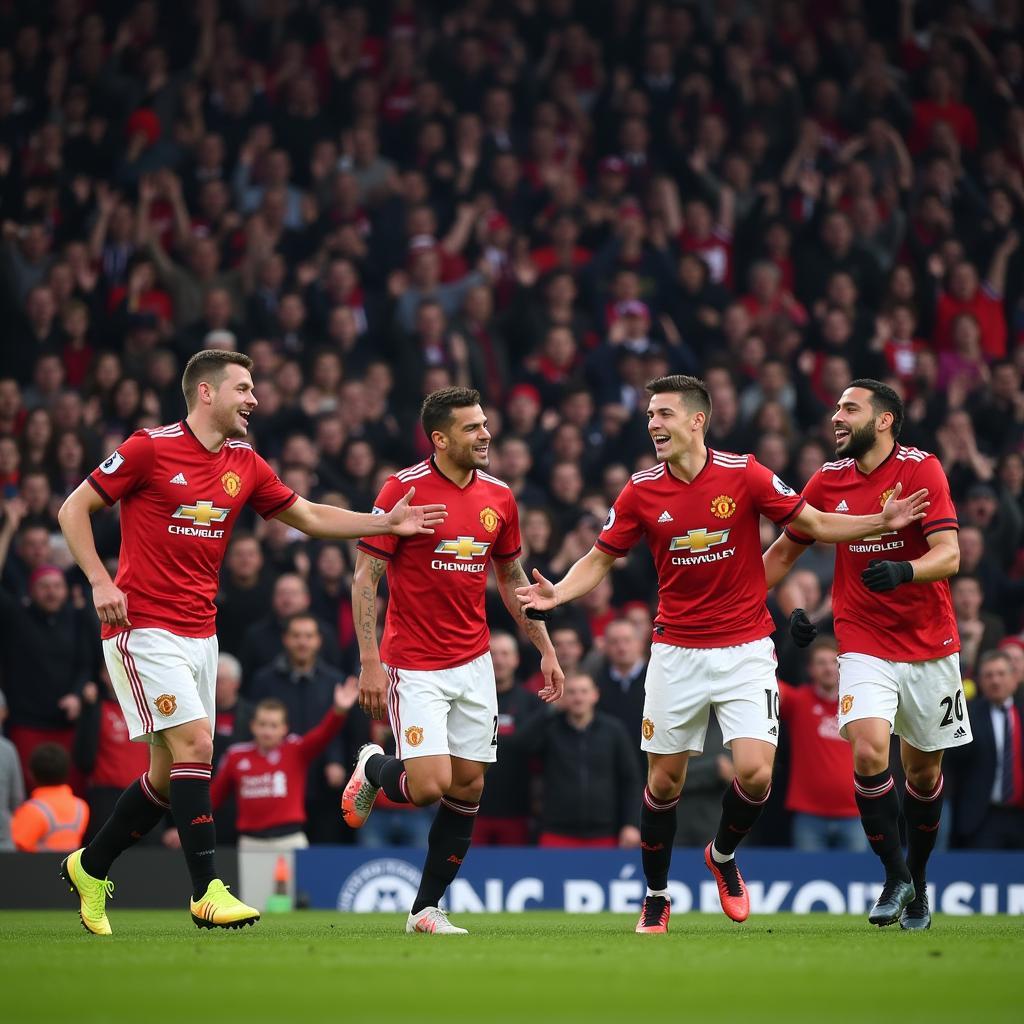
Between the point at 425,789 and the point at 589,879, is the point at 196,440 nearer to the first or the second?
the point at 425,789

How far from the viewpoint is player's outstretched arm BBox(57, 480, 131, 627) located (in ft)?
27.9

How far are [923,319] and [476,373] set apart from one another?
509 centimetres

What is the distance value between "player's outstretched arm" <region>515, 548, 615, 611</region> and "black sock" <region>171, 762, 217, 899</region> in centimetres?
195

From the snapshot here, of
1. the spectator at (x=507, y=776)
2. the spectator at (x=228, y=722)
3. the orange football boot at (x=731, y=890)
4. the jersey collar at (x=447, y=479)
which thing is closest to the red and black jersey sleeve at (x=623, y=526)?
the jersey collar at (x=447, y=479)

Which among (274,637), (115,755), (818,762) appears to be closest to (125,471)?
(115,755)

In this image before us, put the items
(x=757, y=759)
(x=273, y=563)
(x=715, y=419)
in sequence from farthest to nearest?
(x=715, y=419) < (x=273, y=563) < (x=757, y=759)

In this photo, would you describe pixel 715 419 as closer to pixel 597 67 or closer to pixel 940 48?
pixel 597 67

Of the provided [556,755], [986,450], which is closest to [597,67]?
[986,450]

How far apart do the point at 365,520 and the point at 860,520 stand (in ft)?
8.72

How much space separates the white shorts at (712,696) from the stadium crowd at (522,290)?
4.00 m

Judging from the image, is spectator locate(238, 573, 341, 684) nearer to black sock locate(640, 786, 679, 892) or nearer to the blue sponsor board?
the blue sponsor board

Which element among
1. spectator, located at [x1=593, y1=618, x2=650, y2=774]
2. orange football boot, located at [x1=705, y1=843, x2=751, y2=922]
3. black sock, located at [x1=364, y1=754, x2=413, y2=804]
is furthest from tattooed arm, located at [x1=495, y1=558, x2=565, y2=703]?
spectator, located at [x1=593, y1=618, x2=650, y2=774]

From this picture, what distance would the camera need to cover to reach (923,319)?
18.7 meters

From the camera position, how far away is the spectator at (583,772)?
1336 cm
